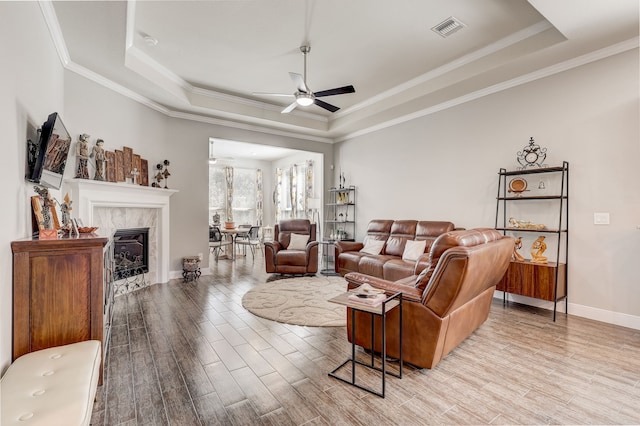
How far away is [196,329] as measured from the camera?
10.6 feet

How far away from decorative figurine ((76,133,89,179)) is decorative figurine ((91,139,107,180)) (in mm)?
111

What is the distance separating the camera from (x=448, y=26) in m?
3.44

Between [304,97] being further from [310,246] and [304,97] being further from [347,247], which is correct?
[347,247]

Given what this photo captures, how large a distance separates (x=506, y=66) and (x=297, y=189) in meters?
6.24

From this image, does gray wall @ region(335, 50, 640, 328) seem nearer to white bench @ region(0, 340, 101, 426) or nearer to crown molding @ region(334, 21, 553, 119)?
crown molding @ region(334, 21, 553, 119)

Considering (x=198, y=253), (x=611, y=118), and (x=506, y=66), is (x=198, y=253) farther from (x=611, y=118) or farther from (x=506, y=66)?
(x=611, y=118)

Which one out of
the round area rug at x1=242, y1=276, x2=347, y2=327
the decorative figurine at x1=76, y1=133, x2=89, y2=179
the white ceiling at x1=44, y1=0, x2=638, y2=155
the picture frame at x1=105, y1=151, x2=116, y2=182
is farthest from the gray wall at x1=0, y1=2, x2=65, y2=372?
the round area rug at x1=242, y1=276, x2=347, y2=327

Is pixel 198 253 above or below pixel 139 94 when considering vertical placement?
below

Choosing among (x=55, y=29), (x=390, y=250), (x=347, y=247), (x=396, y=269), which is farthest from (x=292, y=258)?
(x=55, y=29)

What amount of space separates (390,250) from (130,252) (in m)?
4.30

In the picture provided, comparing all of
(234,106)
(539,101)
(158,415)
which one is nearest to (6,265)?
(158,415)

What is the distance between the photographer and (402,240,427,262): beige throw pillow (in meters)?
4.82

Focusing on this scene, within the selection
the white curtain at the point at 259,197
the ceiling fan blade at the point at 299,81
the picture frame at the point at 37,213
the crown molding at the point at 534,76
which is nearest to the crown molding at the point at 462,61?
the crown molding at the point at 534,76

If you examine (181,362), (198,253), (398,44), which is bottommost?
(181,362)
